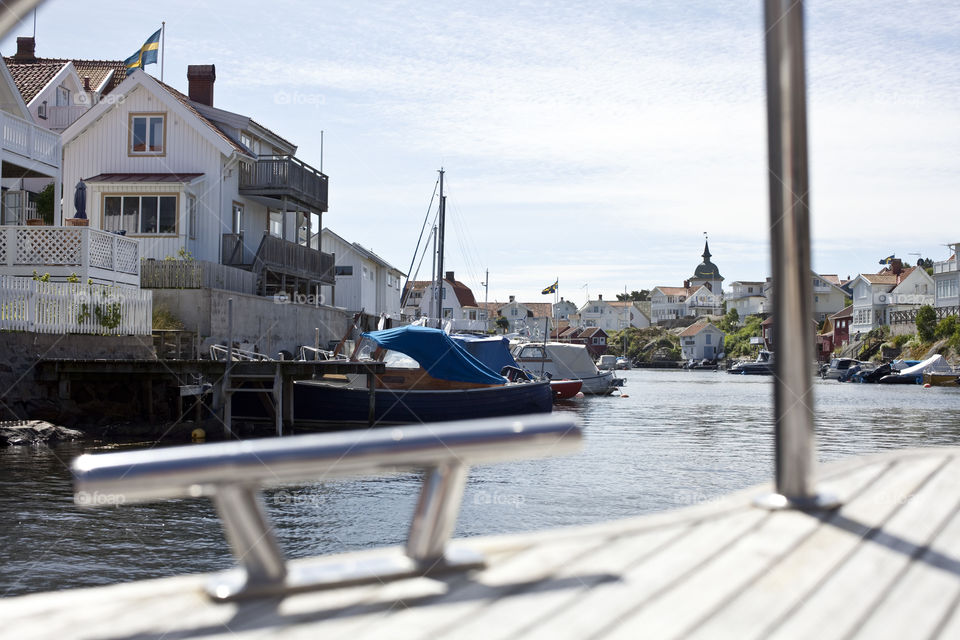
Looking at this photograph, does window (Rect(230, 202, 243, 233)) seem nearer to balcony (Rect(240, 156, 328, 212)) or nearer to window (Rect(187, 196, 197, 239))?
balcony (Rect(240, 156, 328, 212))

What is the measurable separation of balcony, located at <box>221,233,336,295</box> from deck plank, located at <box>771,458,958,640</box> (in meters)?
32.0

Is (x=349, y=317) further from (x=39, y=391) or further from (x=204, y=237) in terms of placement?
(x=39, y=391)

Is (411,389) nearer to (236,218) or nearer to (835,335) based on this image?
(236,218)

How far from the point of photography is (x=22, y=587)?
9367 mm

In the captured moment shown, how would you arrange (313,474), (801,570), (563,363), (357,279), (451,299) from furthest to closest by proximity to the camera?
(451,299), (357,279), (563,363), (801,570), (313,474)

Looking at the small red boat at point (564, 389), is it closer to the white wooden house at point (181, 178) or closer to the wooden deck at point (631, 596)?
the white wooden house at point (181, 178)

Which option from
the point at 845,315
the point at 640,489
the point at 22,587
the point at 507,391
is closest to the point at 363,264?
the point at 507,391

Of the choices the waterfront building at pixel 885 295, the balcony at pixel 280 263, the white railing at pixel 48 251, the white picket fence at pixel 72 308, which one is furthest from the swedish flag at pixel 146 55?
the waterfront building at pixel 885 295

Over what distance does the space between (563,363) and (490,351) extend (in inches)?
525

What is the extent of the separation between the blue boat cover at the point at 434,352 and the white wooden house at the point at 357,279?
1816 cm

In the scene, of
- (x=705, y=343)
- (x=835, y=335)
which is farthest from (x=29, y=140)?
(x=705, y=343)

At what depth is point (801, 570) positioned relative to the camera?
312cm

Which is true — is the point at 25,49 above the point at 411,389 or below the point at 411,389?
above

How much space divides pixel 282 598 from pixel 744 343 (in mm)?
132429
